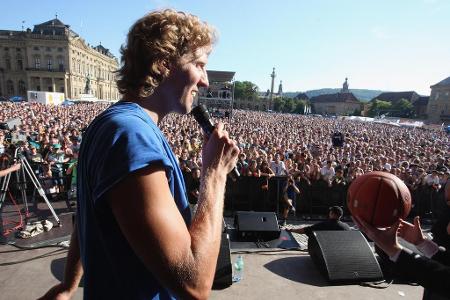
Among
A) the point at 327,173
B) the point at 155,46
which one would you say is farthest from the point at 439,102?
the point at 155,46

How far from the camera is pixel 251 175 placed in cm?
→ 1046

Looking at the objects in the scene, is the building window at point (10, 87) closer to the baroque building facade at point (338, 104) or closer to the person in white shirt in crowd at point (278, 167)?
the person in white shirt in crowd at point (278, 167)

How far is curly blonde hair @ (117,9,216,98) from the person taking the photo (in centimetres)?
118

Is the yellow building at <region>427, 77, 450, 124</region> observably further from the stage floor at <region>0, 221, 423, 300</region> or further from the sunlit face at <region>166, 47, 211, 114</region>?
the sunlit face at <region>166, 47, 211, 114</region>

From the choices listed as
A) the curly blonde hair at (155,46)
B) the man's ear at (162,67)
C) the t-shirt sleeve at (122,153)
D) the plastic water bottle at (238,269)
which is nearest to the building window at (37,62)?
the plastic water bottle at (238,269)

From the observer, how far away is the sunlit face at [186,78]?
48.6 inches

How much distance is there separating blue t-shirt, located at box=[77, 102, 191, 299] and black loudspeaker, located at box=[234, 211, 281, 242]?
16.5 feet

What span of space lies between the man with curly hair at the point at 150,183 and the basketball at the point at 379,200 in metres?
1.61

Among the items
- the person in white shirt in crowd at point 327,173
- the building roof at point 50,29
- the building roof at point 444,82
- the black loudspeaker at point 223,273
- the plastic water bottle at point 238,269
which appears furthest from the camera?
the building roof at point 444,82

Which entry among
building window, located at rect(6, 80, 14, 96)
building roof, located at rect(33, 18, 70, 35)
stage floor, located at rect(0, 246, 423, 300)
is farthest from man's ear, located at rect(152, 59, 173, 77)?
building window, located at rect(6, 80, 14, 96)

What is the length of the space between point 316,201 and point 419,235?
862cm

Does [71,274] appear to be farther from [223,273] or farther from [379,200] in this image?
[223,273]

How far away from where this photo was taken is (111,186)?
0.90 metres

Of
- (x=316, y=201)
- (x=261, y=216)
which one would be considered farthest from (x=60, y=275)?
(x=316, y=201)
